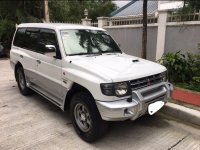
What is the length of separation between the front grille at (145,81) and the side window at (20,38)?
136 inches

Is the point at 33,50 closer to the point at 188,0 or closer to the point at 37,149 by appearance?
the point at 37,149

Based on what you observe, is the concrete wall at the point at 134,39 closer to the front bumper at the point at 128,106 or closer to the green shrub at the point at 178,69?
the green shrub at the point at 178,69

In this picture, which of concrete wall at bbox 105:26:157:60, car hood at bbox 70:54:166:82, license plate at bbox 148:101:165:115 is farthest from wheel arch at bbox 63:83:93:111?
concrete wall at bbox 105:26:157:60

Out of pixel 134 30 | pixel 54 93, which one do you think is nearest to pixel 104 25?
pixel 134 30

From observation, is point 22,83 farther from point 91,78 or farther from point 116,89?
point 116,89

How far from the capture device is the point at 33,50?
5.43 meters

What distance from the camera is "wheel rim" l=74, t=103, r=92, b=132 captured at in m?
3.85

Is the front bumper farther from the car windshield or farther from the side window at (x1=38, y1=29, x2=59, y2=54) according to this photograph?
the side window at (x1=38, y1=29, x2=59, y2=54)

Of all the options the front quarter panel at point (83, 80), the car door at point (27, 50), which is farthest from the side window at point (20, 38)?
the front quarter panel at point (83, 80)

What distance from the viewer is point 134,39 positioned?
9.38 m

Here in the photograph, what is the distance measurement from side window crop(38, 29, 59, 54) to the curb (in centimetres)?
261

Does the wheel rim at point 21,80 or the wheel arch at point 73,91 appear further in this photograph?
the wheel rim at point 21,80

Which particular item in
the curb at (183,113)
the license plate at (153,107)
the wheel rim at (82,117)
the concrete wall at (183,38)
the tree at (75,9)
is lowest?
the curb at (183,113)

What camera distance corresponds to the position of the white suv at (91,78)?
3.48 metres
